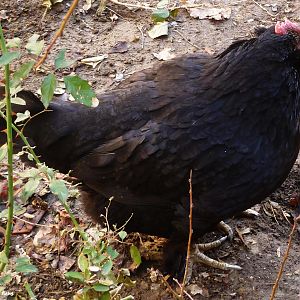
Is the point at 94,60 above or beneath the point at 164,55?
beneath

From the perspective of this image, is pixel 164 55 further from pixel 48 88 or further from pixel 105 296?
pixel 48 88

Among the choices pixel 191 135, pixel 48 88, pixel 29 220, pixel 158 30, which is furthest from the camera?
pixel 158 30

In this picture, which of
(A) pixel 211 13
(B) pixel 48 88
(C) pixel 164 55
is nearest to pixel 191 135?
(B) pixel 48 88

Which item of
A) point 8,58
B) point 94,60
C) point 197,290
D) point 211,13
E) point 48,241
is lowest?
point 48,241

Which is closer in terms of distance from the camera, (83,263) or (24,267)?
(24,267)

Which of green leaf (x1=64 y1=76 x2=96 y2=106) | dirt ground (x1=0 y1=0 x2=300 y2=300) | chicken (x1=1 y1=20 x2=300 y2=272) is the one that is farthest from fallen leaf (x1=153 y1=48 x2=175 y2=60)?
green leaf (x1=64 y1=76 x2=96 y2=106)

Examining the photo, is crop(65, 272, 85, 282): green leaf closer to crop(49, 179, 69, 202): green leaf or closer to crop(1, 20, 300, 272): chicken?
crop(49, 179, 69, 202): green leaf

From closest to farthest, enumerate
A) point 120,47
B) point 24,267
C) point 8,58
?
point 8,58, point 24,267, point 120,47

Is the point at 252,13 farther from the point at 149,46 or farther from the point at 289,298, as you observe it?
the point at 289,298
